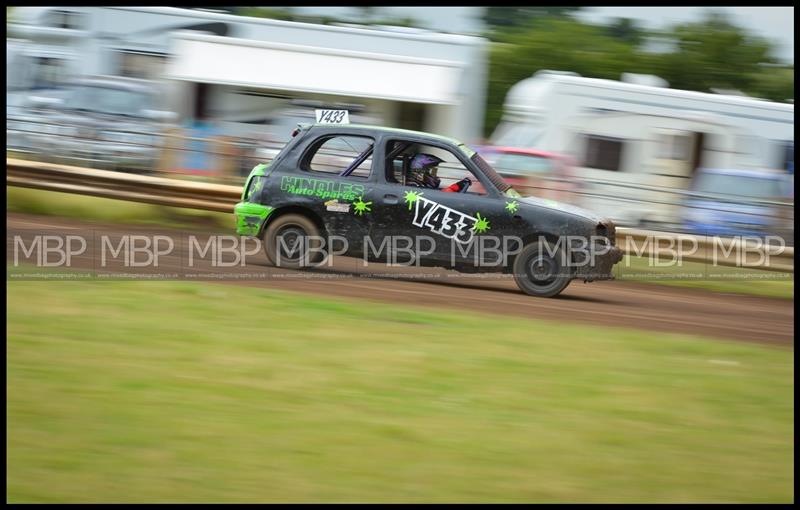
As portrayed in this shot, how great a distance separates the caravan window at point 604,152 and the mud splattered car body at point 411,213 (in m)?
8.45

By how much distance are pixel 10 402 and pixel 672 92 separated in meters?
15.0

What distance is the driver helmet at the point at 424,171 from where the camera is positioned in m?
10.5

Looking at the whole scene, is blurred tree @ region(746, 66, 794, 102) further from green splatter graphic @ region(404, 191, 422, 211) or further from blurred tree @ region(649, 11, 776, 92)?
green splatter graphic @ region(404, 191, 422, 211)

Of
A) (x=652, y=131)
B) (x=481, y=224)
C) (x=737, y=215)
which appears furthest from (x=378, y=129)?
(x=652, y=131)

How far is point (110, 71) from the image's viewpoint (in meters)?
20.4

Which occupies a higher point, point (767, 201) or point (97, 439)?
point (767, 201)

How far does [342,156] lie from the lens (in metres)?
11.2

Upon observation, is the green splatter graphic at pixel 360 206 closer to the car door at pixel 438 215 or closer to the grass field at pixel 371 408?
the car door at pixel 438 215

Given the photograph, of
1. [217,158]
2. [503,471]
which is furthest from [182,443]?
[217,158]

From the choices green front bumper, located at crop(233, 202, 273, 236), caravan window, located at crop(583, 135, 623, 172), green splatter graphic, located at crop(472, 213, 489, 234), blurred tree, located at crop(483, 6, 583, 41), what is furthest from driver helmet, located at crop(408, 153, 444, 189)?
blurred tree, located at crop(483, 6, 583, 41)

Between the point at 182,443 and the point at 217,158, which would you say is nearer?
the point at 182,443

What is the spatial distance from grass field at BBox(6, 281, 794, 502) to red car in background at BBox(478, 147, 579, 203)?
6610mm

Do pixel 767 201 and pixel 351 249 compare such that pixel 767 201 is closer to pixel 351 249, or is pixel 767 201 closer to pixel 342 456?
pixel 351 249

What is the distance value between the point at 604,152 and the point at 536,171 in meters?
2.66
